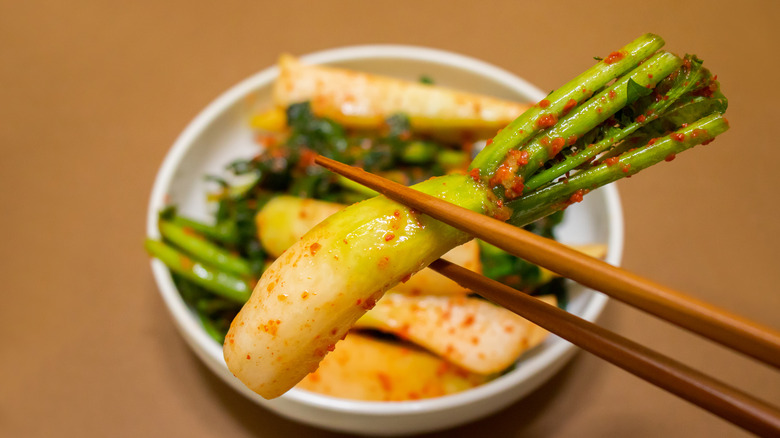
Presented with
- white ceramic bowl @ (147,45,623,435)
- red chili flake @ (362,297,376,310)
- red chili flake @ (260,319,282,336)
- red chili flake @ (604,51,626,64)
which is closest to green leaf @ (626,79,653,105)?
red chili flake @ (604,51,626,64)

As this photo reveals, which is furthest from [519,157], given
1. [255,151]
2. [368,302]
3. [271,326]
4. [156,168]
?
[156,168]

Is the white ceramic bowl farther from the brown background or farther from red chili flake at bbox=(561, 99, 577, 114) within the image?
red chili flake at bbox=(561, 99, 577, 114)

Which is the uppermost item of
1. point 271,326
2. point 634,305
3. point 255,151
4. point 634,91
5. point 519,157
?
point 634,91

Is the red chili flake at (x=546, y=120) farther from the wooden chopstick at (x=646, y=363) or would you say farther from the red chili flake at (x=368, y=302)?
the red chili flake at (x=368, y=302)

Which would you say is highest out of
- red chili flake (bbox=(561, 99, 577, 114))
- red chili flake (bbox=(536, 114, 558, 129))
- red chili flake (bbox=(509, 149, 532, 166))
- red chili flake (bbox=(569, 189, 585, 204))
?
red chili flake (bbox=(561, 99, 577, 114))

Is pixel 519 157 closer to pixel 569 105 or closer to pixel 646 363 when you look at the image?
pixel 569 105

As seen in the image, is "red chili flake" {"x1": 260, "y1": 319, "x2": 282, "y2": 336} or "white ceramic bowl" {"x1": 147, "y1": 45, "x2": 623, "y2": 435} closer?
"red chili flake" {"x1": 260, "y1": 319, "x2": 282, "y2": 336}

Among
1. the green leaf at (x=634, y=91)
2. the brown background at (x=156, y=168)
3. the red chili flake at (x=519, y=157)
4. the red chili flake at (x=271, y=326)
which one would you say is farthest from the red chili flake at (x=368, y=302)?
the brown background at (x=156, y=168)
